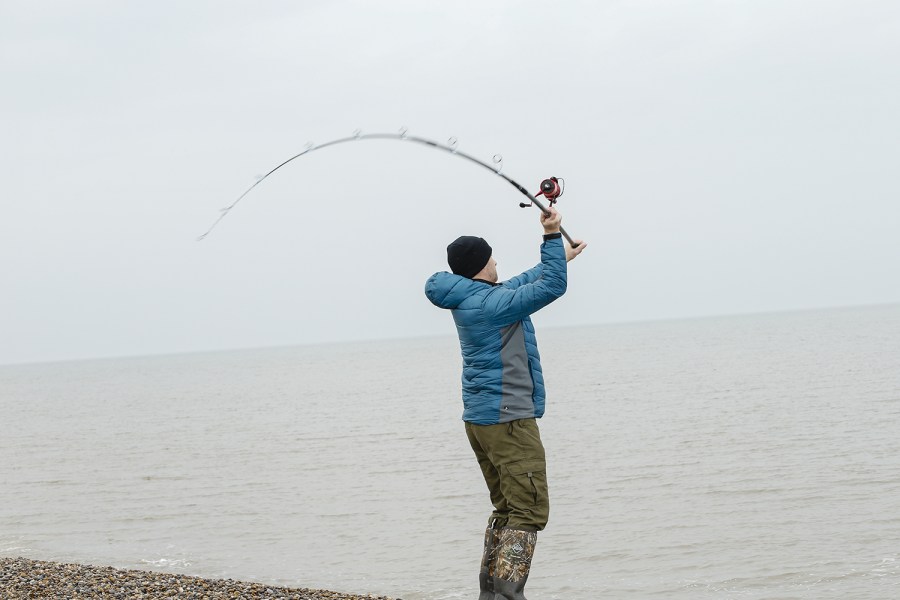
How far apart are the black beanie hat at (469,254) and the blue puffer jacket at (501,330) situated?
0.09 metres

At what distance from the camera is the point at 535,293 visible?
469 centimetres

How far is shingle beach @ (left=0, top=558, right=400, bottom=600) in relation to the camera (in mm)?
7230

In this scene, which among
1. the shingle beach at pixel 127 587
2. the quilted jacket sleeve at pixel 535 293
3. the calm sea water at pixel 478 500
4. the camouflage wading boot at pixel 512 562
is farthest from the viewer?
the calm sea water at pixel 478 500

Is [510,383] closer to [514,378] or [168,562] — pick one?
[514,378]

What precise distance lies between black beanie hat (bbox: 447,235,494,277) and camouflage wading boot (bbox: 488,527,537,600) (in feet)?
4.55

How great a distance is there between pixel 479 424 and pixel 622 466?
13175mm

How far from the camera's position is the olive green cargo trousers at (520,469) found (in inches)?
188

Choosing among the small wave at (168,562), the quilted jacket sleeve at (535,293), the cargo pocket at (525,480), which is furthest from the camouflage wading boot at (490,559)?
the small wave at (168,562)

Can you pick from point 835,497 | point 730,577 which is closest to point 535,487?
point 730,577

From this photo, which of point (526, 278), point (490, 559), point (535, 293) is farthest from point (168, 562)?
point (535, 293)

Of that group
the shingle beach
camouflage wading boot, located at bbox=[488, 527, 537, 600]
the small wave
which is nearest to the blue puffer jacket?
camouflage wading boot, located at bbox=[488, 527, 537, 600]

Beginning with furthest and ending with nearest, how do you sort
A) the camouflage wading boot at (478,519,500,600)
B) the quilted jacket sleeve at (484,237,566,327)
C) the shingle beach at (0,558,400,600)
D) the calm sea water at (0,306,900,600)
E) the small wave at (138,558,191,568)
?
the small wave at (138,558,191,568)
the calm sea water at (0,306,900,600)
the shingle beach at (0,558,400,600)
the camouflage wading boot at (478,519,500,600)
the quilted jacket sleeve at (484,237,566,327)

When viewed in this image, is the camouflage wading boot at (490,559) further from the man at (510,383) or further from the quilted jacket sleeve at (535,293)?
the quilted jacket sleeve at (535,293)

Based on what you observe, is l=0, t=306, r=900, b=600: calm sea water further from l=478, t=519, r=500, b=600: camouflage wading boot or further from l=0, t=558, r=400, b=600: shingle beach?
l=478, t=519, r=500, b=600: camouflage wading boot
